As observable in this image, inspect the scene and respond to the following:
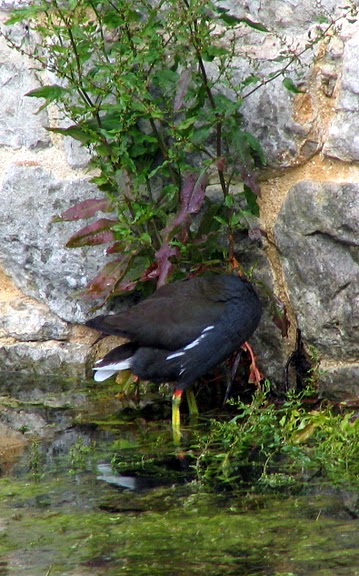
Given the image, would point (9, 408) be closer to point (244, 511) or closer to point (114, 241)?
point (114, 241)

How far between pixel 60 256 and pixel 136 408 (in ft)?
3.09

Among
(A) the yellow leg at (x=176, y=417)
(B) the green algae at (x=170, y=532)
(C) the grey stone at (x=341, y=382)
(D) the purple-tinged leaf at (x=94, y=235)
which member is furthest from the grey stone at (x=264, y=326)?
(B) the green algae at (x=170, y=532)

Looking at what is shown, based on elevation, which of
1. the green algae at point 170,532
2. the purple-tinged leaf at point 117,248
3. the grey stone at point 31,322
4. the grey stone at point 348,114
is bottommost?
the green algae at point 170,532

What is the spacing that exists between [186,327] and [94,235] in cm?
62

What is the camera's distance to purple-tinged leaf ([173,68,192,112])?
4785mm

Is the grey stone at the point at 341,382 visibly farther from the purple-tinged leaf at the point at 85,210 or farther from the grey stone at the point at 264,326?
the purple-tinged leaf at the point at 85,210

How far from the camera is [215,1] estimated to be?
479 centimetres

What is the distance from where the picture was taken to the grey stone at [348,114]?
4684 mm

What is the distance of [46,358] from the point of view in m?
5.68

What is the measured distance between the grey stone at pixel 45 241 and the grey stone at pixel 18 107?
0.50 feet

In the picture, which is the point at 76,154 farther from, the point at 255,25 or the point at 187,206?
the point at 255,25

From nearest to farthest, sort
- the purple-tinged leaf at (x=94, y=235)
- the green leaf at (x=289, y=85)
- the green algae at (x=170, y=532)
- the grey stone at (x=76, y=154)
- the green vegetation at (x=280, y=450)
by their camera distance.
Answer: the green algae at (x=170, y=532), the green vegetation at (x=280, y=450), the green leaf at (x=289, y=85), the purple-tinged leaf at (x=94, y=235), the grey stone at (x=76, y=154)

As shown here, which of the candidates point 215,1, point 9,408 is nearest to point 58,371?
point 9,408

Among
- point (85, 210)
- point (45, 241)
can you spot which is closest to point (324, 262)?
point (85, 210)
